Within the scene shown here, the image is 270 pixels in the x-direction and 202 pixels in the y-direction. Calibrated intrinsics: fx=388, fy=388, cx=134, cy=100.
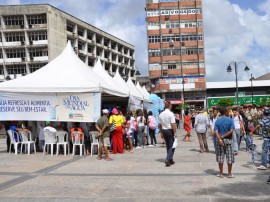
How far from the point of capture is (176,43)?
71938mm

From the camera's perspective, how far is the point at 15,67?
205 feet

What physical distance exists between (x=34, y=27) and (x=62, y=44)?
18.4 ft

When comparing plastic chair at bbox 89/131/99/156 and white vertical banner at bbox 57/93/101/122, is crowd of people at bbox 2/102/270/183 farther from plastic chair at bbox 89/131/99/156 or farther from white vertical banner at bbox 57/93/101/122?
white vertical banner at bbox 57/93/101/122

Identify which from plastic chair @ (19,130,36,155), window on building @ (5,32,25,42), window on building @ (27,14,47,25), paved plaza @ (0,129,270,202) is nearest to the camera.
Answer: paved plaza @ (0,129,270,202)

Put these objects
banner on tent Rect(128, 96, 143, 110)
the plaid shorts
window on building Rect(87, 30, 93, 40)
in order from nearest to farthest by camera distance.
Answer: the plaid shorts → banner on tent Rect(128, 96, 143, 110) → window on building Rect(87, 30, 93, 40)

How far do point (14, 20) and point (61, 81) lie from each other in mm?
51446

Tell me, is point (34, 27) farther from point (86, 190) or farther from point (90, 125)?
point (86, 190)

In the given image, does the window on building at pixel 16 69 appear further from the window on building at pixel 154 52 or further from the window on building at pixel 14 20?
the window on building at pixel 154 52

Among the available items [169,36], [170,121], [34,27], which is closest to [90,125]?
[170,121]

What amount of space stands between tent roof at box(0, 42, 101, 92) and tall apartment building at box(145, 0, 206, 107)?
55923 mm

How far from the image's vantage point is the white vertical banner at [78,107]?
14.2 metres

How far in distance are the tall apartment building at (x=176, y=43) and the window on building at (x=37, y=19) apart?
19617 millimetres

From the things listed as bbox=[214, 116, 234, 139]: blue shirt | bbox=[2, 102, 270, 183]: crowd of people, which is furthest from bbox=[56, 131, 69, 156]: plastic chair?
bbox=[214, 116, 234, 139]: blue shirt

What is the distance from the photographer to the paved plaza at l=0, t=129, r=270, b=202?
711 cm
